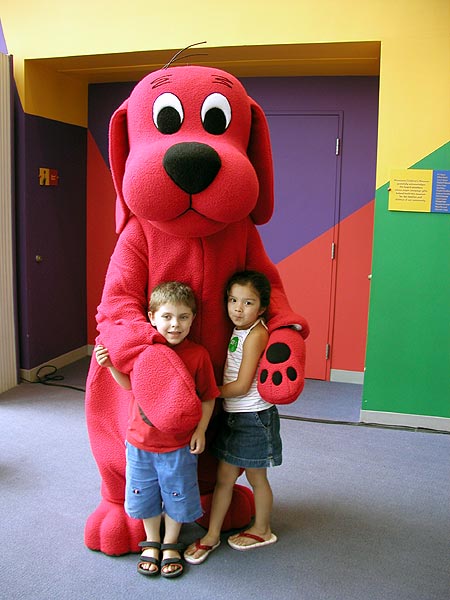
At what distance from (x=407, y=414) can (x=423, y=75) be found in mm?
1841

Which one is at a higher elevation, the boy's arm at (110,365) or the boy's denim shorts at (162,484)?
the boy's arm at (110,365)

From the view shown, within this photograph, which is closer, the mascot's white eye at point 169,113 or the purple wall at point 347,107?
the mascot's white eye at point 169,113

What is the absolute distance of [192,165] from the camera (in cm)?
182

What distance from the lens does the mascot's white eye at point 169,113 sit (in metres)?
1.98

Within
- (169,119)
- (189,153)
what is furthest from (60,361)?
(189,153)

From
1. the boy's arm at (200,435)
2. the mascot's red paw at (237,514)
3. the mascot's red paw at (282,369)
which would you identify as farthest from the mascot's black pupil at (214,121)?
the mascot's red paw at (237,514)

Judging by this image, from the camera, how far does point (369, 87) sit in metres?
4.09

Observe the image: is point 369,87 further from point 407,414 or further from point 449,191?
point 407,414

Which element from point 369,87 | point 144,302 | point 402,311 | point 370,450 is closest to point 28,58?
point 369,87

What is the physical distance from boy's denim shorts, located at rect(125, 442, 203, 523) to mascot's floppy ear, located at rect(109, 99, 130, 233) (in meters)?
0.79

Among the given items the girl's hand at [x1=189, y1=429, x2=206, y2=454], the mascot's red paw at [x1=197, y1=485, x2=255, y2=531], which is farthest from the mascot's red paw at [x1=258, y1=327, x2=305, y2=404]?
the mascot's red paw at [x1=197, y1=485, x2=255, y2=531]

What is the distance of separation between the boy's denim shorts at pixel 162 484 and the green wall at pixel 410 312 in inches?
69.2

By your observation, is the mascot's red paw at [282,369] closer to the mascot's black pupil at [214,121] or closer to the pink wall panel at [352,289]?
the mascot's black pupil at [214,121]

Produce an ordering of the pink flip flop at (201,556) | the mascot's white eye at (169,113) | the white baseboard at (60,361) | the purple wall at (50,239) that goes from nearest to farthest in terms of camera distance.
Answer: the mascot's white eye at (169,113)
the pink flip flop at (201,556)
the purple wall at (50,239)
the white baseboard at (60,361)
